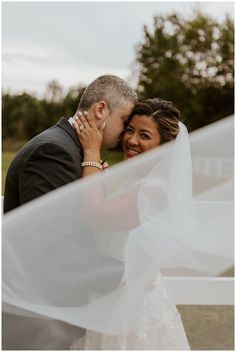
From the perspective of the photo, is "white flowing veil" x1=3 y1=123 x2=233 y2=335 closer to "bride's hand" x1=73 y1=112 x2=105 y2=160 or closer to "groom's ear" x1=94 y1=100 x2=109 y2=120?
"bride's hand" x1=73 y1=112 x2=105 y2=160

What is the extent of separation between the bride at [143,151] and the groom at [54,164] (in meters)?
0.04

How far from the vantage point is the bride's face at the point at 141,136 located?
7.14 ft

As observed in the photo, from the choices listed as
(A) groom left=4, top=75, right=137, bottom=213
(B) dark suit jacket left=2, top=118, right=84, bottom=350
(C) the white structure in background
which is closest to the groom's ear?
(A) groom left=4, top=75, right=137, bottom=213

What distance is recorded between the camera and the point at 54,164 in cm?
188

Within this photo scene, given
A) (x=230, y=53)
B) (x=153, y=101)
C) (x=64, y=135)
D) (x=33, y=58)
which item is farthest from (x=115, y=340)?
(x=230, y=53)

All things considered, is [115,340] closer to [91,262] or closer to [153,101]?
[91,262]

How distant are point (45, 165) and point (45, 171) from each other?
0.08ft

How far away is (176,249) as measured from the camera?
1976 mm

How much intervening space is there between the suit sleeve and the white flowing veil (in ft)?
0.10

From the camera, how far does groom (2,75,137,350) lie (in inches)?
74.2

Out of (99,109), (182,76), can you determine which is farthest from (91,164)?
(182,76)

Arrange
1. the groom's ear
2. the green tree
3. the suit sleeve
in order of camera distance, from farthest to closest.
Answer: the green tree < the groom's ear < the suit sleeve

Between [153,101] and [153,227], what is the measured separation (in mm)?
581

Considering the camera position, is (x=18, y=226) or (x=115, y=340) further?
(x=115, y=340)
